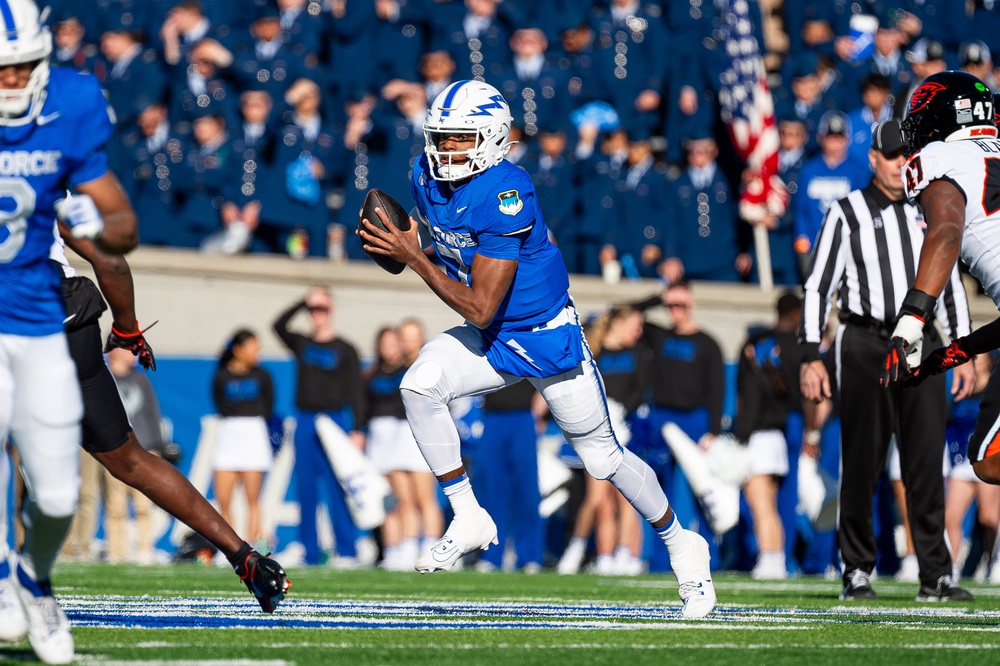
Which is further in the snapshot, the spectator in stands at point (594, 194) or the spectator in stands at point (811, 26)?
the spectator in stands at point (811, 26)

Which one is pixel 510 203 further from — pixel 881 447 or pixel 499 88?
pixel 499 88

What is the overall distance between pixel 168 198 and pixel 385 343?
2.34m

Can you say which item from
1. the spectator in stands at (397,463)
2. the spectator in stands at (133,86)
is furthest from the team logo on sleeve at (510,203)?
the spectator in stands at (133,86)

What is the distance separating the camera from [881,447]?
685 centimetres

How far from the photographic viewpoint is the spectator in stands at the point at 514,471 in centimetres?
1090

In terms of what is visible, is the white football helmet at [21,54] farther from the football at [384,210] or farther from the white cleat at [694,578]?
the white cleat at [694,578]

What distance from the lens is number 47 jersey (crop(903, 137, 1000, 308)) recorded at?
5.11 meters

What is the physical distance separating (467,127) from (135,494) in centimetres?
649

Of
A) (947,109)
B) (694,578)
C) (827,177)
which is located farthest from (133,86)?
(947,109)

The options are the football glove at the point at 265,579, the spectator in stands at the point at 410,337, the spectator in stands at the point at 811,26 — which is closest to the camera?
the football glove at the point at 265,579

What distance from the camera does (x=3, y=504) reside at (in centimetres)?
387

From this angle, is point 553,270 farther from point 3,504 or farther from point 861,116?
point 861,116

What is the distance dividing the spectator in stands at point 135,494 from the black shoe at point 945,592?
5979mm

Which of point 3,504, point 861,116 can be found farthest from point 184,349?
point 3,504
